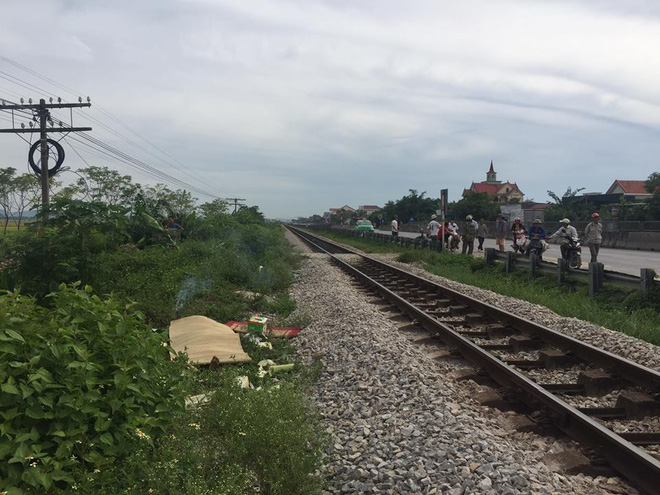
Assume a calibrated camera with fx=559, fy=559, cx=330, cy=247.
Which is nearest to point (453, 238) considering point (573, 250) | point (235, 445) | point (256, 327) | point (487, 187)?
point (573, 250)

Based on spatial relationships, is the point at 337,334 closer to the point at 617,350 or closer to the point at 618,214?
the point at 617,350

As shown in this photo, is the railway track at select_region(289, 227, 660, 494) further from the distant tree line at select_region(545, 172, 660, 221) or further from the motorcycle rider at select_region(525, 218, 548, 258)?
the distant tree line at select_region(545, 172, 660, 221)

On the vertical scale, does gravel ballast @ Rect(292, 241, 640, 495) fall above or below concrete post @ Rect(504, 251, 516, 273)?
below

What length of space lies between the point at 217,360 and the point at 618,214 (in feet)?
Result: 169

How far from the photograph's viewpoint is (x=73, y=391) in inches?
129

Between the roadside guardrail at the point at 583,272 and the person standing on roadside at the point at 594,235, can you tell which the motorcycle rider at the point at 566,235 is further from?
the person standing on roadside at the point at 594,235

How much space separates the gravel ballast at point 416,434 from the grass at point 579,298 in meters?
3.95

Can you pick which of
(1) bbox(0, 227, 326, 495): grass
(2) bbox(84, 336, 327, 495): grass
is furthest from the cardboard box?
(2) bbox(84, 336, 327, 495): grass

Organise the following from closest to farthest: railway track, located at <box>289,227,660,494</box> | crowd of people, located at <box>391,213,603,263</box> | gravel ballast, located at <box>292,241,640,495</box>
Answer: gravel ballast, located at <box>292,241,640,495</box>
railway track, located at <box>289,227,660,494</box>
crowd of people, located at <box>391,213,603,263</box>

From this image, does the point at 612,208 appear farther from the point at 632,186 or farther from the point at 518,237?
the point at 632,186

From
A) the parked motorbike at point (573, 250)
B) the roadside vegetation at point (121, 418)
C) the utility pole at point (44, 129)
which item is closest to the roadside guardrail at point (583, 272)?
the parked motorbike at point (573, 250)

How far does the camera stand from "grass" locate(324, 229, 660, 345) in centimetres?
926

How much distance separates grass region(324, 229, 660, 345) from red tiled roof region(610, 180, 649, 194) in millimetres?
98936

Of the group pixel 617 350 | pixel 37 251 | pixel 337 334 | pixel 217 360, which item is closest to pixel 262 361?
pixel 217 360
